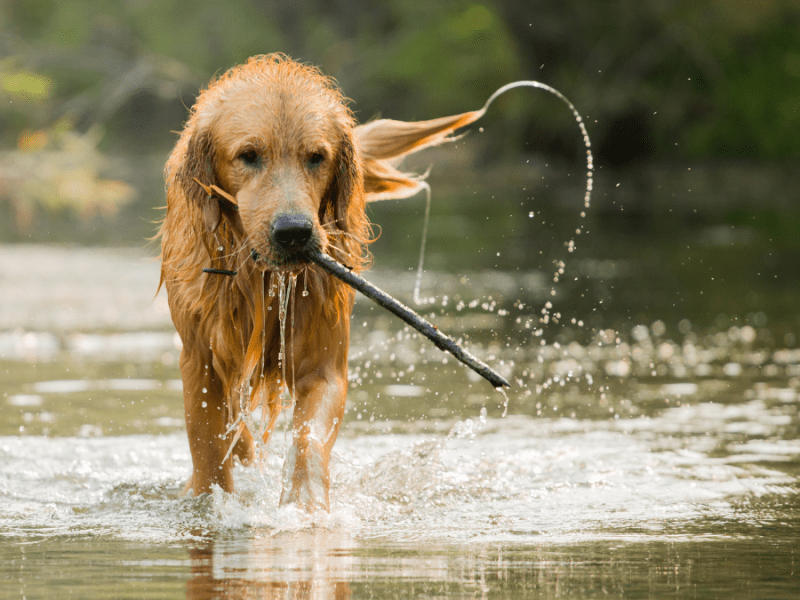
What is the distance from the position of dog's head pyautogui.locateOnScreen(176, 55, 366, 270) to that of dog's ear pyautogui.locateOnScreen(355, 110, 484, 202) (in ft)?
3.69

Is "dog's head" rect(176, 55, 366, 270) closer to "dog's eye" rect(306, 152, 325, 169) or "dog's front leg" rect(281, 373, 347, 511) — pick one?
"dog's eye" rect(306, 152, 325, 169)

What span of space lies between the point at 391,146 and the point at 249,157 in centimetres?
187

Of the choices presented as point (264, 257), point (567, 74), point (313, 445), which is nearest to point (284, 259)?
point (264, 257)

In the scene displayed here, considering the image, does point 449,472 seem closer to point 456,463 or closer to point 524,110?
point 456,463

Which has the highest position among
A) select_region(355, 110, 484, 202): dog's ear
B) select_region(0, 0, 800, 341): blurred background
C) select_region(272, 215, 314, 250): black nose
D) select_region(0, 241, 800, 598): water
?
select_region(0, 0, 800, 341): blurred background

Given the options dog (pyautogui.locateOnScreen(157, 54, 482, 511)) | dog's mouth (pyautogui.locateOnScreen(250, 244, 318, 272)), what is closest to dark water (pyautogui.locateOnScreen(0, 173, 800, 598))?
dog (pyautogui.locateOnScreen(157, 54, 482, 511))

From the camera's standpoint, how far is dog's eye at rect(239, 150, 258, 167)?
4.50m

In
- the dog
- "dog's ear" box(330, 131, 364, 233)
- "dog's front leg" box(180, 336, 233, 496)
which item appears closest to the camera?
the dog

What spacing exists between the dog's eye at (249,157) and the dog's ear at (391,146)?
166 centimetres

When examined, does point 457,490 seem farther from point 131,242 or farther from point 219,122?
point 131,242

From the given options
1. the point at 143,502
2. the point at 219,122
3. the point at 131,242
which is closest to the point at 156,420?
the point at 143,502

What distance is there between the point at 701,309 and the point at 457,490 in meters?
7.24

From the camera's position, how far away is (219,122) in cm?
463

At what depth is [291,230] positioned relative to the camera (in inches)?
169
